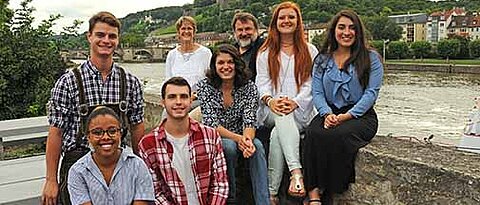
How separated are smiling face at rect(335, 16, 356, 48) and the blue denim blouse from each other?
113mm

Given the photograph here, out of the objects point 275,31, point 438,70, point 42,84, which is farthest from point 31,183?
point 438,70

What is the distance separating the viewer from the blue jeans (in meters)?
2.98

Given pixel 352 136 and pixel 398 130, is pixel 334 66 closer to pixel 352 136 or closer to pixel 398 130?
pixel 352 136

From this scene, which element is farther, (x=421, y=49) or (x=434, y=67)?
(x=421, y=49)

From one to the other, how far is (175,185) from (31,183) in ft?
2.74

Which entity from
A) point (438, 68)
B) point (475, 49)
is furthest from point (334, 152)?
point (475, 49)

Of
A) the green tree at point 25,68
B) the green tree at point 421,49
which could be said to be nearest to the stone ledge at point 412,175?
the green tree at point 25,68

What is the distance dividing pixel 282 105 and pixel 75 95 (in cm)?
123

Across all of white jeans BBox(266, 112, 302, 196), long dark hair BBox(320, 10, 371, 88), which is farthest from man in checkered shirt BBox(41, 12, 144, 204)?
long dark hair BBox(320, 10, 371, 88)

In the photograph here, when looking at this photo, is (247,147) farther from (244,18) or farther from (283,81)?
(244,18)

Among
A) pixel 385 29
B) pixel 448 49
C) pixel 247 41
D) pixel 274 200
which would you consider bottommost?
pixel 448 49

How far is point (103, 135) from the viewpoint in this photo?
7.34 ft

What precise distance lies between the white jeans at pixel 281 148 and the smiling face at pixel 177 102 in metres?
0.66

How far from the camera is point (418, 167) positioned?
2.56m
